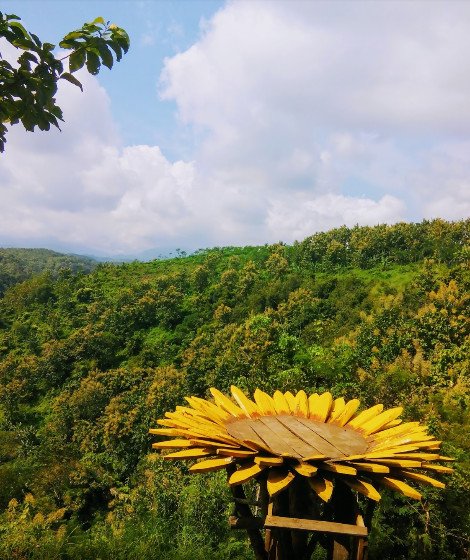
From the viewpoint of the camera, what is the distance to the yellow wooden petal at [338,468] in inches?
72.7

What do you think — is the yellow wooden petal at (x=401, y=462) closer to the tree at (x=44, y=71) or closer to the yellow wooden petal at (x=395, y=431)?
the yellow wooden petal at (x=395, y=431)

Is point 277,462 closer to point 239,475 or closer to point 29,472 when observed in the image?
point 239,475

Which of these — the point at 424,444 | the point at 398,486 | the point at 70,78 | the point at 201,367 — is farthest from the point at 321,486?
the point at 201,367

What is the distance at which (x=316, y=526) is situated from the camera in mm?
1907

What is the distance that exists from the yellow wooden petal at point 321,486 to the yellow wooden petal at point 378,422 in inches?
22.8

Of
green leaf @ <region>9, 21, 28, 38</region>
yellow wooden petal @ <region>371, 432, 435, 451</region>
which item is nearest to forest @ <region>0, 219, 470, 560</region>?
yellow wooden petal @ <region>371, 432, 435, 451</region>

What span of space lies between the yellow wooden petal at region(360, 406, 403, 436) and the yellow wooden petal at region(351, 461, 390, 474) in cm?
47

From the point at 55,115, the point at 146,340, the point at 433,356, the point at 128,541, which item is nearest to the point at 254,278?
the point at 146,340

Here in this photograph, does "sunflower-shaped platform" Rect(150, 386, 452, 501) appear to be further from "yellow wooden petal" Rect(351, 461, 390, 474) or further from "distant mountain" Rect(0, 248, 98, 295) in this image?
"distant mountain" Rect(0, 248, 98, 295)

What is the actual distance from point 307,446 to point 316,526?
35 cm

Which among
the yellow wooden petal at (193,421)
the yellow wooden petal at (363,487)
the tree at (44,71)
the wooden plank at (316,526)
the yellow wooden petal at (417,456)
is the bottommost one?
the wooden plank at (316,526)

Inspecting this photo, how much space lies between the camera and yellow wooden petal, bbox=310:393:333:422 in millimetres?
2707

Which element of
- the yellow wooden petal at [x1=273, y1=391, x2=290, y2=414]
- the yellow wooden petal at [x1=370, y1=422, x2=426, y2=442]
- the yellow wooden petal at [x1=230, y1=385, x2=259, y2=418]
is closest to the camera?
the yellow wooden petal at [x1=370, y1=422, x2=426, y2=442]

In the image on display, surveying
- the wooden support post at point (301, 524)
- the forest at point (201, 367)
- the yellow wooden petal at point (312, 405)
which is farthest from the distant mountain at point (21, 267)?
the wooden support post at point (301, 524)
